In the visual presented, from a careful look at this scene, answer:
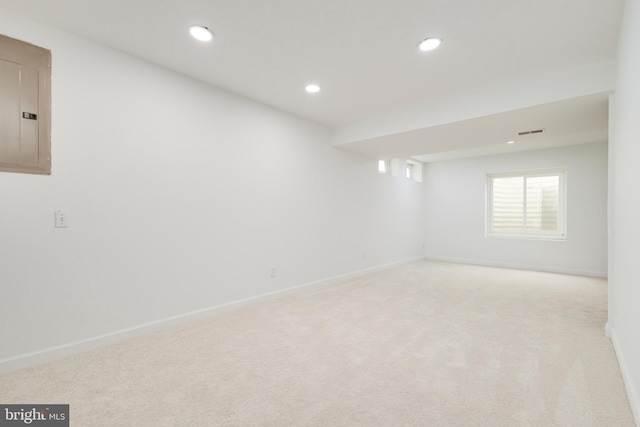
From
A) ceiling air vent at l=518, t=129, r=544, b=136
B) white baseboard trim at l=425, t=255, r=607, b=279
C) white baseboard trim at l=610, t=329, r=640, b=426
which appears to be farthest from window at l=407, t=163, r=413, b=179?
white baseboard trim at l=610, t=329, r=640, b=426

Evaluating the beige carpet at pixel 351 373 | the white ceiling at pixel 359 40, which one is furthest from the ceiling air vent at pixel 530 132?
the beige carpet at pixel 351 373

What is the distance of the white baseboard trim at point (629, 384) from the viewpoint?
1609 millimetres

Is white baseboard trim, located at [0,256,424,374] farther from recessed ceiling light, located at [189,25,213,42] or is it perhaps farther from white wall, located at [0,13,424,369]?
recessed ceiling light, located at [189,25,213,42]

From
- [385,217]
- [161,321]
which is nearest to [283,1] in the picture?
[161,321]

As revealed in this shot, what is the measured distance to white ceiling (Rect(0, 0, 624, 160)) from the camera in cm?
210

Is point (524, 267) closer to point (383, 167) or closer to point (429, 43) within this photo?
point (383, 167)

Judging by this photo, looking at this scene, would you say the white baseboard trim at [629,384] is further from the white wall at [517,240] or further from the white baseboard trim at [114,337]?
the white wall at [517,240]

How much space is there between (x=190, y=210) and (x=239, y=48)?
163cm

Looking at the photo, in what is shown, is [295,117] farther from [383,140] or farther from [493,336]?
[493,336]

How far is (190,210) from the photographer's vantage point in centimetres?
313

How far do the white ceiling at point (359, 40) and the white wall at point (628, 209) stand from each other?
436mm

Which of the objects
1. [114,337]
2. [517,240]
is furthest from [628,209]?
[517,240]

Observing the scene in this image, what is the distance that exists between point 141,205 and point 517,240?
701 cm

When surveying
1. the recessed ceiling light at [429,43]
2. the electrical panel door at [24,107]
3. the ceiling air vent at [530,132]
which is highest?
the recessed ceiling light at [429,43]
